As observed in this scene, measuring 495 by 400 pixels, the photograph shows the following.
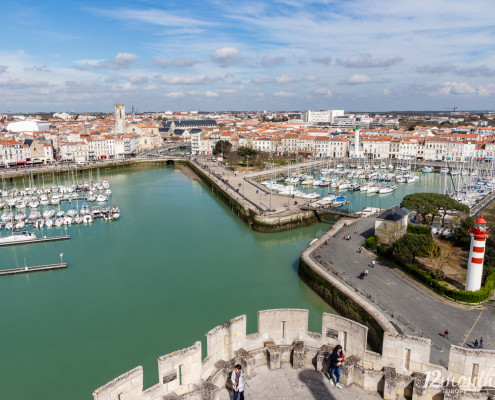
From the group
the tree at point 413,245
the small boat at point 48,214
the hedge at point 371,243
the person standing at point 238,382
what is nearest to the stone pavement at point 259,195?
the hedge at point 371,243

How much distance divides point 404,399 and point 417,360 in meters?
0.51

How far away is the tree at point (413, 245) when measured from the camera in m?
14.0

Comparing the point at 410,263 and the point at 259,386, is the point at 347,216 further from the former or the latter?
the point at 259,386

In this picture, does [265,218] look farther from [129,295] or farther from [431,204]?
[129,295]

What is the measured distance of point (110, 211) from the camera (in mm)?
26516

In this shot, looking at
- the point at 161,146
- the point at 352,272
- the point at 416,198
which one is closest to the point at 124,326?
the point at 352,272

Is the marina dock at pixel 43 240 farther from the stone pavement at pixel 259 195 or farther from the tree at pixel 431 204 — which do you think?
the tree at pixel 431 204

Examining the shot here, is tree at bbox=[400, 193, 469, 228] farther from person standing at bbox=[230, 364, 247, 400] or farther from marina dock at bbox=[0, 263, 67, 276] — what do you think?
marina dock at bbox=[0, 263, 67, 276]

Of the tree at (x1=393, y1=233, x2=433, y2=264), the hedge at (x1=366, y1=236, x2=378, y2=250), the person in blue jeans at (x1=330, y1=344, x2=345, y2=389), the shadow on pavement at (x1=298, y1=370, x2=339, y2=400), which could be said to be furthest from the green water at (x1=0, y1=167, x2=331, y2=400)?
the person in blue jeans at (x1=330, y1=344, x2=345, y2=389)

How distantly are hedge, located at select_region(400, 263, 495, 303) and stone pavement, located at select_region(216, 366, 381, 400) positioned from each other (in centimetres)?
810

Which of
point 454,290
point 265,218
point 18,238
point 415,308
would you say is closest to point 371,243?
point 454,290

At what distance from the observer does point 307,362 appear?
551 centimetres

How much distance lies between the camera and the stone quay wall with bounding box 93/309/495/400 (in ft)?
15.1

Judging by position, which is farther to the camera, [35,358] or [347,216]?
[347,216]
